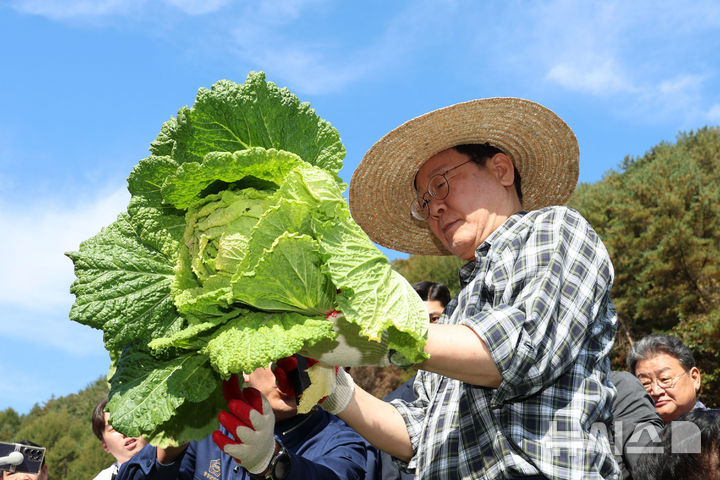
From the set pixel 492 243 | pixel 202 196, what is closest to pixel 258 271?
pixel 202 196

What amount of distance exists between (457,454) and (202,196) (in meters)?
1.37

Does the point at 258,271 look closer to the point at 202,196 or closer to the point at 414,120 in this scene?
the point at 202,196

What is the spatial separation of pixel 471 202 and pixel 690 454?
5.06 feet

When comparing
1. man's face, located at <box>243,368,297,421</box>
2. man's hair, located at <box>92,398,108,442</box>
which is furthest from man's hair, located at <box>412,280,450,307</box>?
man's hair, located at <box>92,398,108,442</box>

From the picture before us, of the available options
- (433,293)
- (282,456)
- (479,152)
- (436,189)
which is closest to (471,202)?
(436,189)

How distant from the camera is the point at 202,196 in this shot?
1995mm

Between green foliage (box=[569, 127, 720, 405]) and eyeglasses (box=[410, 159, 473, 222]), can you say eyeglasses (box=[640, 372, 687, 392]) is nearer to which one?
eyeglasses (box=[410, 159, 473, 222])

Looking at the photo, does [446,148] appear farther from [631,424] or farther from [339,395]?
[631,424]

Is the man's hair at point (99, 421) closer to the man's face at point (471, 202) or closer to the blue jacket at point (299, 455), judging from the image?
the blue jacket at point (299, 455)

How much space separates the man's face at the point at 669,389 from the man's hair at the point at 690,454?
2.51 metres

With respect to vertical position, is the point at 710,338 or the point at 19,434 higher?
the point at 710,338

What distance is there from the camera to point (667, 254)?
72.6 ft

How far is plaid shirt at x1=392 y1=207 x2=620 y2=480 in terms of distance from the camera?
191 centimetres

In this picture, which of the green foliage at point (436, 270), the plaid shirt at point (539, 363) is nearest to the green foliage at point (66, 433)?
the green foliage at point (436, 270)
